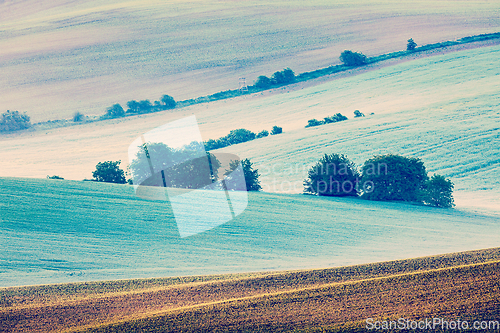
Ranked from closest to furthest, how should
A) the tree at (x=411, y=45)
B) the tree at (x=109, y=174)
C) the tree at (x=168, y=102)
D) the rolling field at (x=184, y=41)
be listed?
the tree at (x=109, y=174)
the tree at (x=168, y=102)
the rolling field at (x=184, y=41)
the tree at (x=411, y=45)

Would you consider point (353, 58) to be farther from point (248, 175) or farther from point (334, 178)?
Result: point (248, 175)

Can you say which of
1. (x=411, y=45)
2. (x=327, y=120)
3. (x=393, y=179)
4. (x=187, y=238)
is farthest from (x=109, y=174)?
(x=411, y=45)

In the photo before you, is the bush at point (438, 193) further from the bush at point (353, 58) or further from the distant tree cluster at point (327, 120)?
the bush at point (353, 58)

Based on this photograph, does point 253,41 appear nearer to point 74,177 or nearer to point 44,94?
point 44,94

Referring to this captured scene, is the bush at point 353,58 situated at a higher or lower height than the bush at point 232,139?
higher

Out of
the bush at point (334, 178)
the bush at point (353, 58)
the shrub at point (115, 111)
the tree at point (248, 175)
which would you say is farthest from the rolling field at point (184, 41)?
the bush at point (334, 178)

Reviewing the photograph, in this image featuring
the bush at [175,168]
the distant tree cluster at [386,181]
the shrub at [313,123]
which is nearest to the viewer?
the bush at [175,168]

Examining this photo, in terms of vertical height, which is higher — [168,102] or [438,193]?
[168,102]
